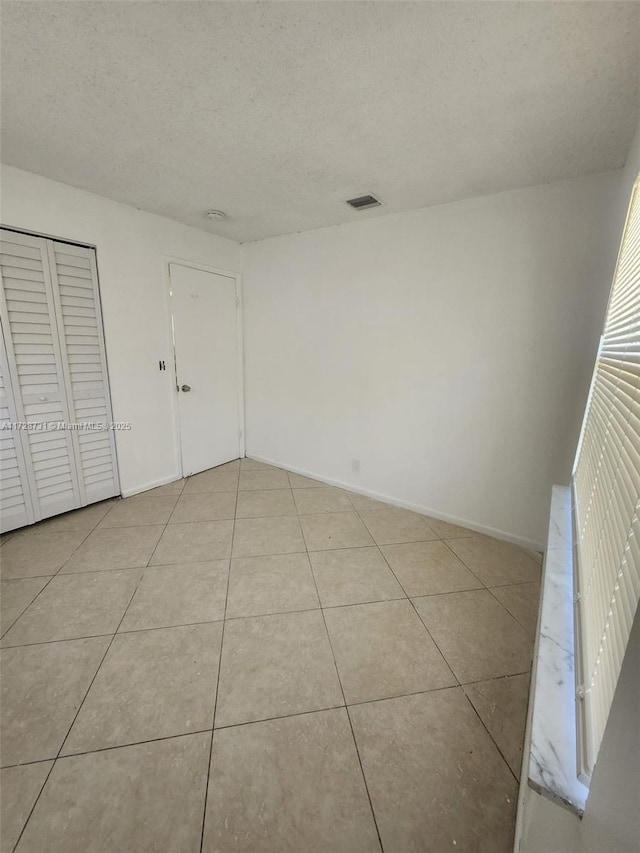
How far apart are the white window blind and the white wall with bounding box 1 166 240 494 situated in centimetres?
303

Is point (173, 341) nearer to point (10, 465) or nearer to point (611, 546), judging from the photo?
point (10, 465)

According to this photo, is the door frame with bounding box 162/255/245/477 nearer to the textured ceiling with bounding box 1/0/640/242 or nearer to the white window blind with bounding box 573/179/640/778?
the textured ceiling with bounding box 1/0/640/242

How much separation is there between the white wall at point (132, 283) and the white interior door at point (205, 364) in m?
0.11

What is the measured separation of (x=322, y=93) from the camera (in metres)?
1.36

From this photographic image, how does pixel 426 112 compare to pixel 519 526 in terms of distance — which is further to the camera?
pixel 519 526

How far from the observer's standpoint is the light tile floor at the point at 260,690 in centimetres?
101

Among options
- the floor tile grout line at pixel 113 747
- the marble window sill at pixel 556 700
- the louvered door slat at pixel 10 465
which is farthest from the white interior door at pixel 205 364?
the marble window sill at pixel 556 700

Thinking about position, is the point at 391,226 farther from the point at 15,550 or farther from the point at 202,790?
the point at 15,550

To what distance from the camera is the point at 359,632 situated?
1660mm

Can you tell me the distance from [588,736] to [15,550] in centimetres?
289

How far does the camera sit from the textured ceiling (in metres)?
1.06

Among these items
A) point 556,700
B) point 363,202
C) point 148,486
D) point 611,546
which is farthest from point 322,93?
point 148,486

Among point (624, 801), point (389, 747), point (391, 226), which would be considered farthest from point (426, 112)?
point (389, 747)

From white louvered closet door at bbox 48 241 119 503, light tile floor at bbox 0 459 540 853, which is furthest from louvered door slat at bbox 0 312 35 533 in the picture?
white louvered closet door at bbox 48 241 119 503
